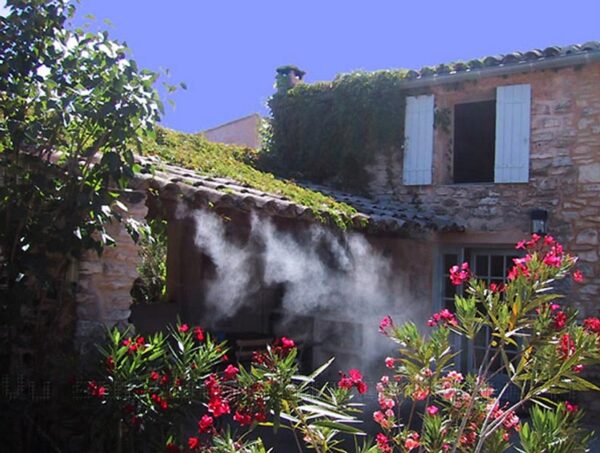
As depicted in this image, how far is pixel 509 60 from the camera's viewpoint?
8797mm

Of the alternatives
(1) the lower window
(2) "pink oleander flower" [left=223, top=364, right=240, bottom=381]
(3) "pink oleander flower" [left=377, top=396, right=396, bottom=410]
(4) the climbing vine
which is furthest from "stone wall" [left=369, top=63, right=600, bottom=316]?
(2) "pink oleander flower" [left=223, top=364, right=240, bottom=381]

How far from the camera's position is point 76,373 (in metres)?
4.14

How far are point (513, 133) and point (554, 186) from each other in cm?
89

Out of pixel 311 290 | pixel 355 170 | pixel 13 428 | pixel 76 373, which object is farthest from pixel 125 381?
pixel 355 170

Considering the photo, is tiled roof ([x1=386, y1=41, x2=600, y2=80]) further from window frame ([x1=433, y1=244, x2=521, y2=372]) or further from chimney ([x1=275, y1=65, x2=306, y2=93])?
window frame ([x1=433, y1=244, x2=521, y2=372])

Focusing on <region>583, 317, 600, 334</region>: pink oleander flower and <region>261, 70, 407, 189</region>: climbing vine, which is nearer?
<region>583, 317, 600, 334</region>: pink oleander flower

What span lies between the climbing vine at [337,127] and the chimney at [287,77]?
10cm

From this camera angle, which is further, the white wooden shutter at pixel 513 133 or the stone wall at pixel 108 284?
the white wooden shutter at pixel 513 133

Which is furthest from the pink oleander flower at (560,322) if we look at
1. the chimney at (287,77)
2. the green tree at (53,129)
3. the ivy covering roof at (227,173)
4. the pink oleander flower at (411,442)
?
the chimney at (287,77)

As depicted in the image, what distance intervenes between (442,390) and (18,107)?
306 cm

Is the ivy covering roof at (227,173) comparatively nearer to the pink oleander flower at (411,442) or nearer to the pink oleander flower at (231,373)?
the pink oleander flower at (231,373)

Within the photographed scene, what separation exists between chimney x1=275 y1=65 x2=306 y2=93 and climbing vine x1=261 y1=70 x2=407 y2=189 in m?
0.10

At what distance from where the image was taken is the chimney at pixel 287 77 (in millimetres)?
11086

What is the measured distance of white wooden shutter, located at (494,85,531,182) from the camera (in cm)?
877
